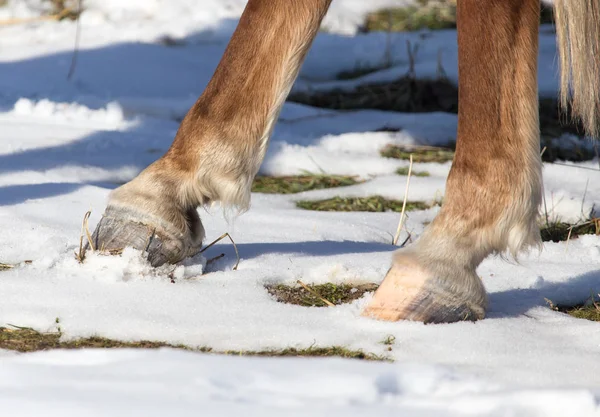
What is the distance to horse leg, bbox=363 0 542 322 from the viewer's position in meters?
1.70

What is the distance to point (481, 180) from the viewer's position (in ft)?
5.65

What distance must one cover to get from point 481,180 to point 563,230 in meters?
0.95

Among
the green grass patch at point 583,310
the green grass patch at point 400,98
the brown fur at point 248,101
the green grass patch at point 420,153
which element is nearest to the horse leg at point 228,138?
the brown fur at point 248,101

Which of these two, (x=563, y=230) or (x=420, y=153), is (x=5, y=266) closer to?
(x=563, y=230)

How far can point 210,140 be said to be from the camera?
191 centimetres

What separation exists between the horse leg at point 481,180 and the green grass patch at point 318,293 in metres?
0.15

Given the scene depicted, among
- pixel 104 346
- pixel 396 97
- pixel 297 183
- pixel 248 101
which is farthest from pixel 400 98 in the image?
pixel 104 346

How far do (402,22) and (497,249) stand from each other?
4.67m

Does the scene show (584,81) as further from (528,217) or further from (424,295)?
(424,295)

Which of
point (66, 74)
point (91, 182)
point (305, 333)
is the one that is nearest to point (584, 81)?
point (305, 333)

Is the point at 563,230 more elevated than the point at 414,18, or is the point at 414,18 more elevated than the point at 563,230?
the point at 414,18

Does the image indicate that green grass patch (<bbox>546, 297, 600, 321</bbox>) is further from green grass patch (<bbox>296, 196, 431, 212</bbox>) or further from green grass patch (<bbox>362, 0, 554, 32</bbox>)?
green grass patch (<bbox>362, 0, 554, 32</bbox>)

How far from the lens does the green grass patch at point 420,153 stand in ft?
11.5

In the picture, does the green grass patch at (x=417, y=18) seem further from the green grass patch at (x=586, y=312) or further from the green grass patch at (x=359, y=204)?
the green grass patch at (x=586, y=312)
